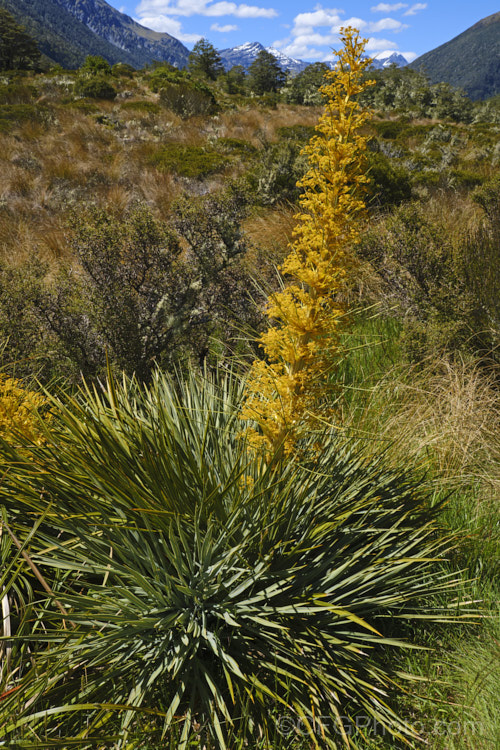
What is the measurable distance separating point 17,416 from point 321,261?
162 centimetres

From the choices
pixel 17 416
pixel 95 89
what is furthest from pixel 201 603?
pixel 95 89

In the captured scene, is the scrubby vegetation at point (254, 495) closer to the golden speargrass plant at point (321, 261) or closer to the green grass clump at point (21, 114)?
the golden speargrass plant at point (321, 261)

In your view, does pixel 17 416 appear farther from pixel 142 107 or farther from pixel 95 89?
pixel 95 89

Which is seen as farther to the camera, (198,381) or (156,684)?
(198,381)

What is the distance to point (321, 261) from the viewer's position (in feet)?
5.65

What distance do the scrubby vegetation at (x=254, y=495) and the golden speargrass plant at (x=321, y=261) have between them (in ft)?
0.04

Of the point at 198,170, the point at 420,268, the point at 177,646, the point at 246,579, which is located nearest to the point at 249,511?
the point at 246,579

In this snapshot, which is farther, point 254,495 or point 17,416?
point 17,416

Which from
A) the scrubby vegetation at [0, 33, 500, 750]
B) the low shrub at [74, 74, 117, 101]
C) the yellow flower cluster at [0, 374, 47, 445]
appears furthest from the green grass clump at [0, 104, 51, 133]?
the yellow flower cluster at [0, 374, 47, 445]

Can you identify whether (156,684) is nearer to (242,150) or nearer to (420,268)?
(420,268)

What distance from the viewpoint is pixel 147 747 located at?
153 centimetres

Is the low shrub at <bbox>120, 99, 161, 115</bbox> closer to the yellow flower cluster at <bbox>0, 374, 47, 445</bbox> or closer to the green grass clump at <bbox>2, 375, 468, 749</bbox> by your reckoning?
the yellow flower cluster at <bbox>0, 374, 47, 445</bbox>

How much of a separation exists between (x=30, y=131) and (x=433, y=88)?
29.4 m

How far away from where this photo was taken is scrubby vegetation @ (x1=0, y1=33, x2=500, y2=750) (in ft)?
5.29
